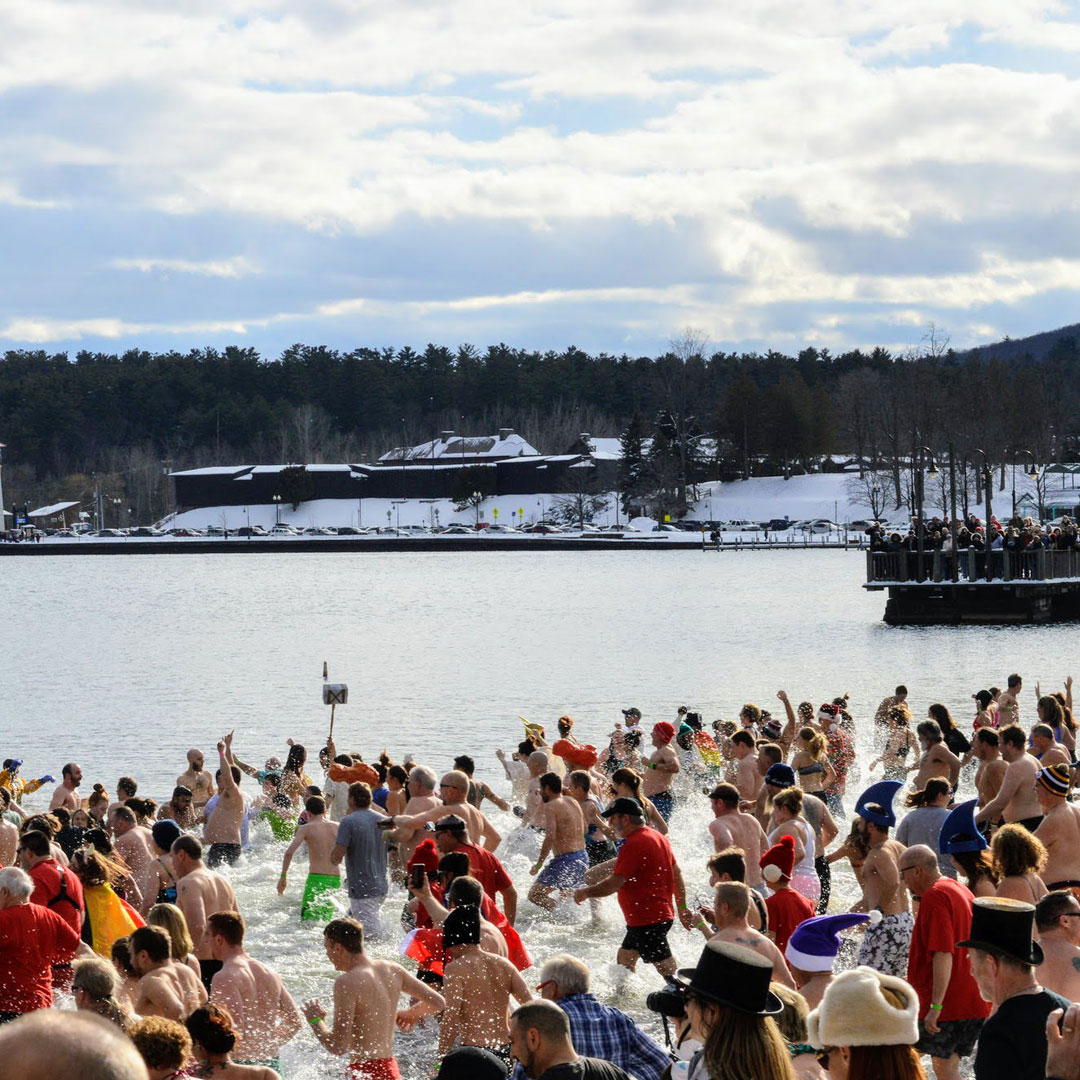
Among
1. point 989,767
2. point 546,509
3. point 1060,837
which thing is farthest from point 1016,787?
point 546,509

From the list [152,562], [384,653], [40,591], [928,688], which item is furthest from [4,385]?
[928,688]

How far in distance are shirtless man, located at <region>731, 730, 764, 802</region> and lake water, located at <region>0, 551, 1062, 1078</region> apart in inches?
39.2

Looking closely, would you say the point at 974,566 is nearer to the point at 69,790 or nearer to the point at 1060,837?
the point at 69,790

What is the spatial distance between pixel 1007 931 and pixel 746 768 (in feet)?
27.2

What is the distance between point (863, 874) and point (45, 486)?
176431 millimetres

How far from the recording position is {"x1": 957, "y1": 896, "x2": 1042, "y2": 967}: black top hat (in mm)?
4668

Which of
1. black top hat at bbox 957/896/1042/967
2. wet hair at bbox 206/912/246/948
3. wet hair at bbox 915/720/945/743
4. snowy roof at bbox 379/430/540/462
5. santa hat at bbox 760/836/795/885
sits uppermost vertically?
snowy roof at bbox 379/430/540/462

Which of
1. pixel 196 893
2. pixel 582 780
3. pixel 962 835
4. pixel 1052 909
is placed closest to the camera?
pixel 1052 909

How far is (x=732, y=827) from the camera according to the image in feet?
31.5

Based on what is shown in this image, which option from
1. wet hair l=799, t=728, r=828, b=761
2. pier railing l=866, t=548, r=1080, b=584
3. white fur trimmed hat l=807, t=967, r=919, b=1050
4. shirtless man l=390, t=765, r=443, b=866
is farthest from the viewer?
pier railing l=866, t=548, r=1080, b=584

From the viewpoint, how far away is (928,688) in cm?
3312

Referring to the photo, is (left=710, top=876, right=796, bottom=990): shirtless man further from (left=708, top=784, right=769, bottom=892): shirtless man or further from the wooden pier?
the wooden pier

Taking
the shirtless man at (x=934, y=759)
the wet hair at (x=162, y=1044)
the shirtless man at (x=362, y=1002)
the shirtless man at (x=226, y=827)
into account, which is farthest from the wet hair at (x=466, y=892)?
the shirtless man at (x=226, y=827)

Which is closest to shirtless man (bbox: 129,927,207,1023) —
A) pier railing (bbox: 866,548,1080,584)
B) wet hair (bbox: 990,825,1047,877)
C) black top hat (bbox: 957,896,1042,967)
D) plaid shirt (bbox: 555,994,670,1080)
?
plaid shirt (bbox: 555,994,670,1080)
